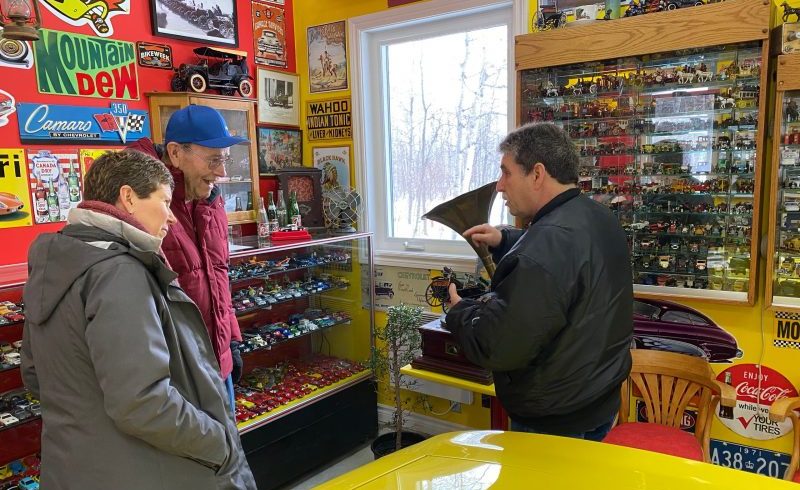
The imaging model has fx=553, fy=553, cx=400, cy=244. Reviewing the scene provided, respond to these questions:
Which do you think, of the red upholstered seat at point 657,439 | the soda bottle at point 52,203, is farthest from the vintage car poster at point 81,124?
the red upholstered seat at point 657,439

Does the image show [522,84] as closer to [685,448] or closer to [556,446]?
[685,448]

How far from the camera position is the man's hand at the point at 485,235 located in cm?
222

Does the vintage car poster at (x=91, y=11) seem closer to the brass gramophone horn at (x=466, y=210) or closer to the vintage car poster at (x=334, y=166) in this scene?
→ the vintage car poster at (x=334, y=166)

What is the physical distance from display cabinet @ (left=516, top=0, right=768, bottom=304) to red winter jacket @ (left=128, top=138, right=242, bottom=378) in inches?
71.5

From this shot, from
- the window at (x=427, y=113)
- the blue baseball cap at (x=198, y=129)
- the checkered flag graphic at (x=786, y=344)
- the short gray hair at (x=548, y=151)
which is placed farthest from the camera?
the window at (x=427, y=113)

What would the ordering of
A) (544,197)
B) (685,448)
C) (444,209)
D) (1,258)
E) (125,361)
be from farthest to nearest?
(1,258), (444,209), (685,448), (544,197), (125,361)

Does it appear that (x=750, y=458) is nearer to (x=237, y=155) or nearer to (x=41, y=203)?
(x=237, y=155)

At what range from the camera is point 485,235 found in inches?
87.6

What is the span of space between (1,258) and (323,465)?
2179 mm

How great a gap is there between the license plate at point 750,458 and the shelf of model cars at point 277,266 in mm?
2479

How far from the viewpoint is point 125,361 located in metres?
1.25

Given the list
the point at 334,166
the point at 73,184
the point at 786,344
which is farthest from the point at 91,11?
the point at 786,344

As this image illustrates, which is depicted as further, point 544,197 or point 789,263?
point 789,263

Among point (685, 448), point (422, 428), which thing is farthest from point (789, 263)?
point (422, 428)
